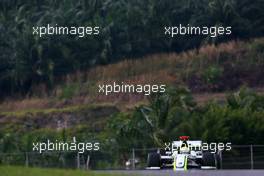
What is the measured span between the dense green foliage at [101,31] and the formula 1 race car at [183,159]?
56.9ft

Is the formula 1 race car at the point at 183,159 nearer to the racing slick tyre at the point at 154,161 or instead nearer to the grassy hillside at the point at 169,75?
the racing slick tyre at the point at 154,161

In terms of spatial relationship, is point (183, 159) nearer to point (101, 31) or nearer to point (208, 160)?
point (208, 160)

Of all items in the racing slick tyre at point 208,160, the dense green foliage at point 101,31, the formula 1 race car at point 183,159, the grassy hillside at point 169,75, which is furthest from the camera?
the dense green foliage at point 101,31

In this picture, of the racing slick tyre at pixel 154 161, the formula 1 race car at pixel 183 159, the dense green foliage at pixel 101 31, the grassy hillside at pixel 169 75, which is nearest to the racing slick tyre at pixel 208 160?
the formula 1 race car at pixel 183 159

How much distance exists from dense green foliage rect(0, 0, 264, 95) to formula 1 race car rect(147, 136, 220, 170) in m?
17.3

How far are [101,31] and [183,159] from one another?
72.2ft

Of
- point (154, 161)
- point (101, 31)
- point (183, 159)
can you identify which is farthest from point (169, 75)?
point (183, 159)

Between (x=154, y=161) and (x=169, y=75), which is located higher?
(x=169, y=75)

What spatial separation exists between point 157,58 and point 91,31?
356 centimetres

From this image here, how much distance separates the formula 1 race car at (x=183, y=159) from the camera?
33.4 metres

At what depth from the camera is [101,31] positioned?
55156 mm

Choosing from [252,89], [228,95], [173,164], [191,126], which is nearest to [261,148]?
[191,126]

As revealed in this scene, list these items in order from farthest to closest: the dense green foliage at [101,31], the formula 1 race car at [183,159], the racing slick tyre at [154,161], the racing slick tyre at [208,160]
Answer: the dense green foliage at [101,31]
the racing slick tyre at [154,161]
the formula 1 race car at [183,159]
the racing slick tyre at [208,160]

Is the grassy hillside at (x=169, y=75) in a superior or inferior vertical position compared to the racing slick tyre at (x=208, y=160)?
superior
